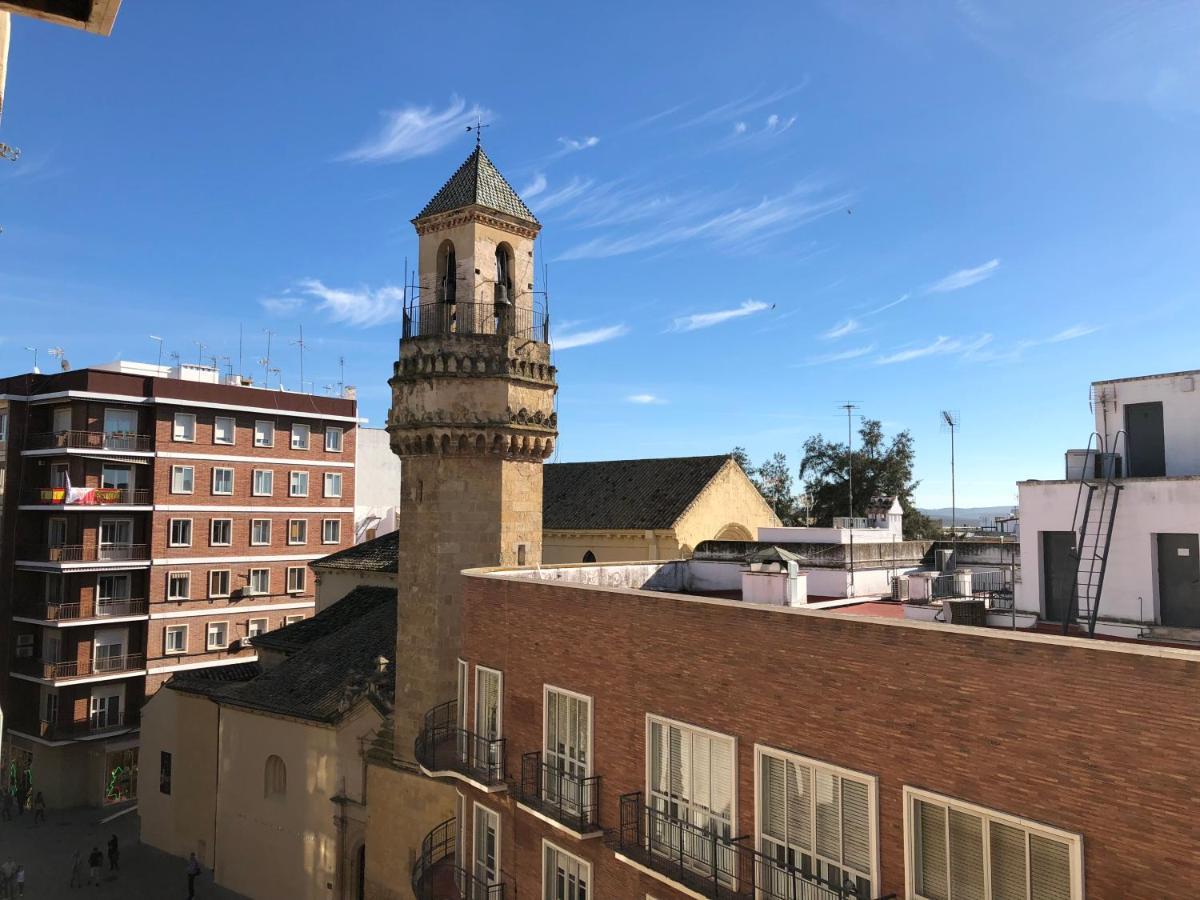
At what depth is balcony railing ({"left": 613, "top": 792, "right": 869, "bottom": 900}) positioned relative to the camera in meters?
12.0

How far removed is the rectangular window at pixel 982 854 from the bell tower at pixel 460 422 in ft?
52.2

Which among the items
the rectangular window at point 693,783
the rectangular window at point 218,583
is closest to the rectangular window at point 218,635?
the rectangular window at point 218,583

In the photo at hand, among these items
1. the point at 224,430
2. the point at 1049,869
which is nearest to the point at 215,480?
the point at 224,430

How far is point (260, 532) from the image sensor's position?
48.8 metres

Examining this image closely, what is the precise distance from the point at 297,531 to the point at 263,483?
375 centimetres

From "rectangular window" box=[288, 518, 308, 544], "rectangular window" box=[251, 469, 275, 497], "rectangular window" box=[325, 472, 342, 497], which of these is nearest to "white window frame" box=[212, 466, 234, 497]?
"rectangular window" box=[251, 469, 275, 497]

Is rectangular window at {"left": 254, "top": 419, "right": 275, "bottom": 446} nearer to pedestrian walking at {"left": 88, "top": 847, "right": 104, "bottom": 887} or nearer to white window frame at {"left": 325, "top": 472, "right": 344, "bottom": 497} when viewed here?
white window frame at {"left": 325, "top": 472, "right": 344, "bottom": 497}

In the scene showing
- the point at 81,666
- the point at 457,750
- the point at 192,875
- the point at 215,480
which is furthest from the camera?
the point at 215,480

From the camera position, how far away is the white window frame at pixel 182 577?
44.8 m

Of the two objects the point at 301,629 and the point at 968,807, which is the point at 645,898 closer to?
the point at 968,807

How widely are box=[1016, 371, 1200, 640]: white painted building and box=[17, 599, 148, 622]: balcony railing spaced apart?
42.0 m

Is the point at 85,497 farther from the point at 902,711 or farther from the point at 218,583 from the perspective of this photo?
the point at 902,711

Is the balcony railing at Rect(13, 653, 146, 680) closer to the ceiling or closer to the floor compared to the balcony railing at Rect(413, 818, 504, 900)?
closer to the ceiling

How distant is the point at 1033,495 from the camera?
58.3 feet
